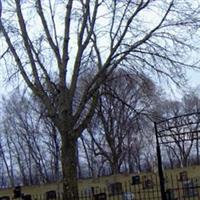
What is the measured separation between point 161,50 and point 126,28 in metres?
1.40

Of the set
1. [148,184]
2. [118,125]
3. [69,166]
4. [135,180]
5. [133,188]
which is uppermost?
[118,125]

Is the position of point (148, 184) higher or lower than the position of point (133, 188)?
higher

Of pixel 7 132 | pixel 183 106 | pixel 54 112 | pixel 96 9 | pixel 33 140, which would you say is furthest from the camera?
pixel 7 132

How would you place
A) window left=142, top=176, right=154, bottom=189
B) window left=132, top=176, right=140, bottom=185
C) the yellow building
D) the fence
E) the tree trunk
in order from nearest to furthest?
the tree trunk, the fence, the yellow building, window left=142, top=176, right=154, bottom=189, window left=132, top=176, right=140, bottom=185

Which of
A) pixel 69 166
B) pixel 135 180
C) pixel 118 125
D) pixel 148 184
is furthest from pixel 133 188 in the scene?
pixel 118 125

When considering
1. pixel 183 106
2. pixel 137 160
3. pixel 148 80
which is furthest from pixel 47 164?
pixel 148 80

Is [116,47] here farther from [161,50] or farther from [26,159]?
[26,159]

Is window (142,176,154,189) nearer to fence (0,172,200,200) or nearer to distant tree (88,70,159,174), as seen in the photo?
fence (0,172,200,200)

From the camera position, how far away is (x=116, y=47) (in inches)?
691

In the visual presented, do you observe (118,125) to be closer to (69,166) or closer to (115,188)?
(115,188)

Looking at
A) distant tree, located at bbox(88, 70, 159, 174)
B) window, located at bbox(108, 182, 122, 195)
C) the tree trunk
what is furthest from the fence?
distant tree, located at bbox(88, 70, 159, 174)

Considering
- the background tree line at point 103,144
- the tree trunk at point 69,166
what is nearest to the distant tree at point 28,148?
the background tree line at point 103,144

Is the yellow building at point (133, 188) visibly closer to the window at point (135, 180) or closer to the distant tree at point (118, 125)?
the window at point (135, 180)

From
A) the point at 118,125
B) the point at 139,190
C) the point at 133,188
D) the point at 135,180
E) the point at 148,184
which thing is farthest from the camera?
the point at 118,125
